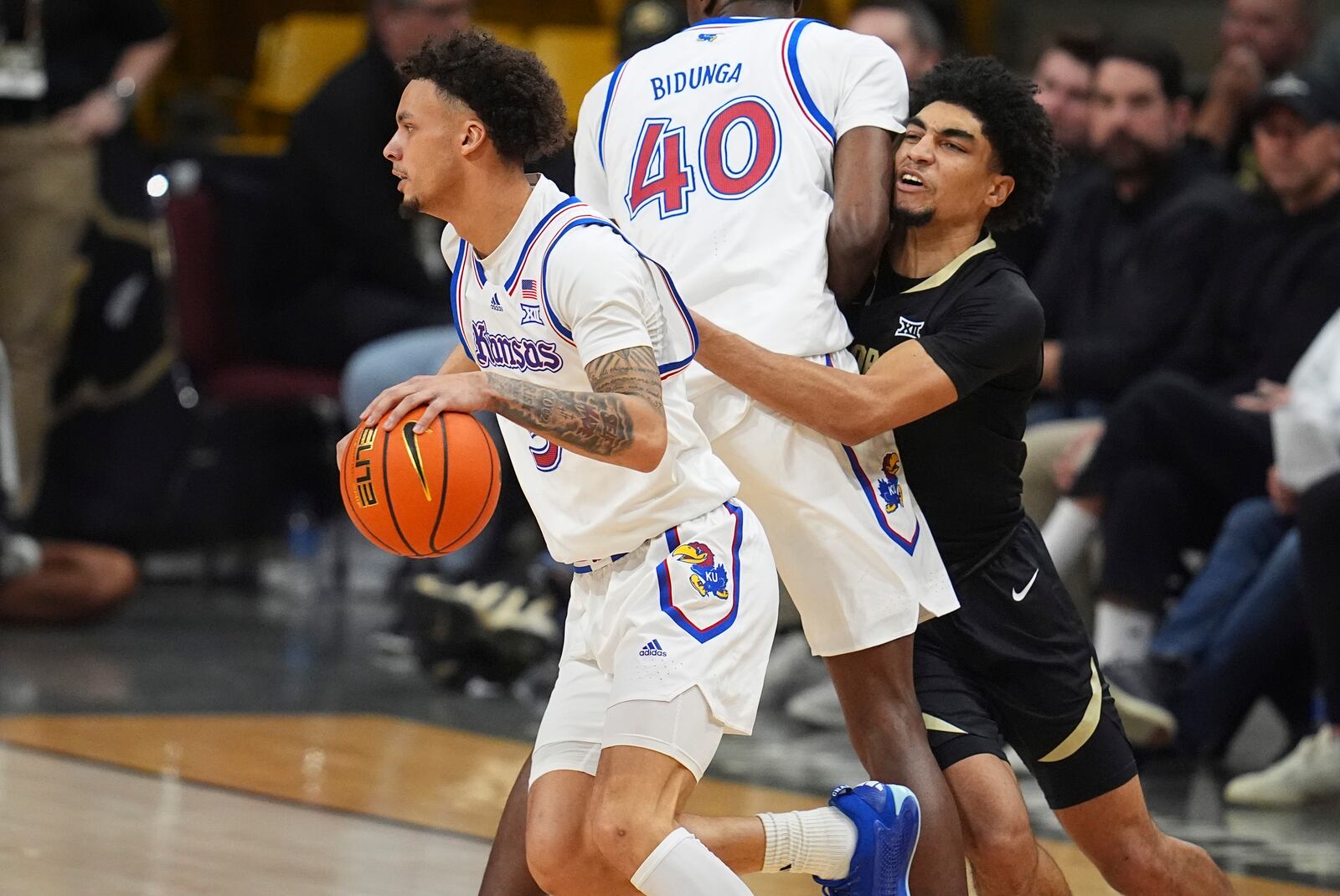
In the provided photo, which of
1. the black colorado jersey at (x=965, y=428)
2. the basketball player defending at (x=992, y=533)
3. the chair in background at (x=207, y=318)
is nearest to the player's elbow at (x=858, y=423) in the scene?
the basketball player defending at (x=992, y=533)

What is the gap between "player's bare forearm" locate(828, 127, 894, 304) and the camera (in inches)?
151

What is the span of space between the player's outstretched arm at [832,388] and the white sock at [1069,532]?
2.70 metres

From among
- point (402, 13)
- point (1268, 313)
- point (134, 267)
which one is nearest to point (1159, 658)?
point (1268, 313)

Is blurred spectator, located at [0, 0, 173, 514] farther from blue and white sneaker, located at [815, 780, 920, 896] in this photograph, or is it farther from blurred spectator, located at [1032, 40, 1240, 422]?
blue and white sneaker, located at [815, 780, 920, 896]

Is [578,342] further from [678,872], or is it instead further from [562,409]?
[678,872]

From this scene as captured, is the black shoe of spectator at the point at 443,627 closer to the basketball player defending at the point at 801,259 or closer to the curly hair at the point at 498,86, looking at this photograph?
the basketball player defending at the point at 801,259

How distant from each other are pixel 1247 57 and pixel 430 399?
566 cm

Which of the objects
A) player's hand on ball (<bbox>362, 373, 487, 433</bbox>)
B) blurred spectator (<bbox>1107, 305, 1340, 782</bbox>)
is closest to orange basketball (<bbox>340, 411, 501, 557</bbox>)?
player's hand on ball (<bbox>362, 373, 487, 433</bbox>)

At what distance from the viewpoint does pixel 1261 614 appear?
19.7ft

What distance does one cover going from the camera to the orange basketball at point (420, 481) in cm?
308

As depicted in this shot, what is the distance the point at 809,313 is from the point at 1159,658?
268 centimetres

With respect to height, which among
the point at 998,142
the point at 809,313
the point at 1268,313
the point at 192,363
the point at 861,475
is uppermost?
the point at 998,142

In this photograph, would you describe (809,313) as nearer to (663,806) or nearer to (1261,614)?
(663,806)

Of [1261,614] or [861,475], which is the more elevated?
[861,475]
